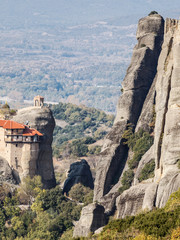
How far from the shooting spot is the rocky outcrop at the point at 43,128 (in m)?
84.5

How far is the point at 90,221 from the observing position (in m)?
61.6

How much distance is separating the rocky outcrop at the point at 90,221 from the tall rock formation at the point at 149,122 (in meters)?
0.36

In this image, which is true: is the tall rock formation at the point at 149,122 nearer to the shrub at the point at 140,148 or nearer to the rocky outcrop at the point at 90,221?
the rocky outcrop at the point at 90,221

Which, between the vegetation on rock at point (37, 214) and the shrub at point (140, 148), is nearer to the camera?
the shrub at point (140, 148)

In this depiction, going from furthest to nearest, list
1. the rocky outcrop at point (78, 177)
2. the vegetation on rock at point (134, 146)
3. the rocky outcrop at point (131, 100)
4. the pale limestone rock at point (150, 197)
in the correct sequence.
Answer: the rocky outcrop at point (78, 177) < the rocky outcrop at point (131, 100) < the vegetation on rock at point (134, 146) < the pale limestone rock at point (150, 197)

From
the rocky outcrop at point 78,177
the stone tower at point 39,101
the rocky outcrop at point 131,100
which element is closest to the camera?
the rocky outcrop at point 131,100

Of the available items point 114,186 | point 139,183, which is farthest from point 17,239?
point 139,183

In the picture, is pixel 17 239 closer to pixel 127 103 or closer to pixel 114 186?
pixel 114 186

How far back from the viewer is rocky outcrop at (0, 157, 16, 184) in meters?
82.5

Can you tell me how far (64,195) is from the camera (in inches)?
3327

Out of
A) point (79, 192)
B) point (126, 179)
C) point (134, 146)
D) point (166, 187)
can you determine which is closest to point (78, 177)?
point (79, 192)

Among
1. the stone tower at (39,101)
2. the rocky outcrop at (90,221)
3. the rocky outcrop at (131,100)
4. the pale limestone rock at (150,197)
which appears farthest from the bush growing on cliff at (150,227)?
the stone tower at (39,101)

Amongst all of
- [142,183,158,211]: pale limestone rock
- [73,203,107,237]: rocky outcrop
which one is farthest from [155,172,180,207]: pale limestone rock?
[73,203,107,237]: rocky outcrop

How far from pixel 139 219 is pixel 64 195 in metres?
36.2
